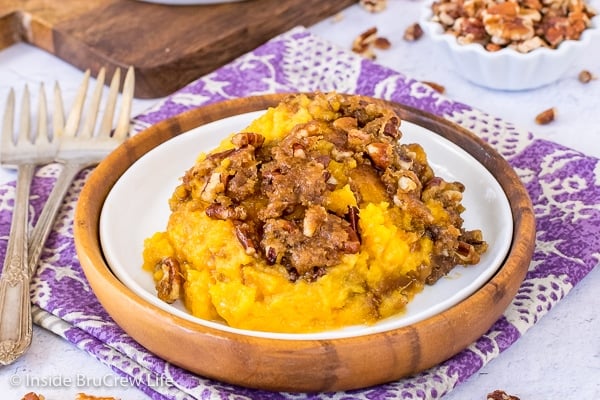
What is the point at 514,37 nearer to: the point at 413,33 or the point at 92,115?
the point at 413,33

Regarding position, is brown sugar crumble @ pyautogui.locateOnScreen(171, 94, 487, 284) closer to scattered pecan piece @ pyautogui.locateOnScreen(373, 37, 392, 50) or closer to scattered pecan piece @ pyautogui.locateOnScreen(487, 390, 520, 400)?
scattered pecan piece @ pyautogui.locateOnScreen(487, 390, 520, 400)

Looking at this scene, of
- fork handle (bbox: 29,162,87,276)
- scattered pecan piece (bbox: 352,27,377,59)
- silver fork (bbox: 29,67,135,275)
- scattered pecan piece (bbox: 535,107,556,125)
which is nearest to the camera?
fork handle (bbox: 29,162,87,276)

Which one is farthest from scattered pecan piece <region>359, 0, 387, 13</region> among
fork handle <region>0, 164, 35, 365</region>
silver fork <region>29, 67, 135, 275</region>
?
fork handle <region>0, 164, 35, 365</region>

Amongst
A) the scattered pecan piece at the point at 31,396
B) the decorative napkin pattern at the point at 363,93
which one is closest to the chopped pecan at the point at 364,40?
the decorative napkin pattern at the point at 363,93

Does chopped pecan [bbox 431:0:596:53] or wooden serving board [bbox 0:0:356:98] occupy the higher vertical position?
chopped pecan [bbox 431:0:596:53]

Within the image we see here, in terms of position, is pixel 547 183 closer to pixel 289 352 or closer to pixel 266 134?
pixel 266 134

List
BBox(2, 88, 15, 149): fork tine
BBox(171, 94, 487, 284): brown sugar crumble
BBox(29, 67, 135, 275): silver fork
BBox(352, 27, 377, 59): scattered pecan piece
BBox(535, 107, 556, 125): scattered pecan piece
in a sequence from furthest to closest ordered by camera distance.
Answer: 1. BBox(352, 27, 377, 59): scattered pecan piece
2. BBox(535, 107, 556, 125): scattered pecan piece
3. BBox(2, 88, 15, 149): fork tine
4. BBox(29, 67, 135, 275): silver fork
5. BBox(171, 94, 487, 284): brown sugar crumble

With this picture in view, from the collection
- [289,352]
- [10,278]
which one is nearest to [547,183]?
[289,352]
